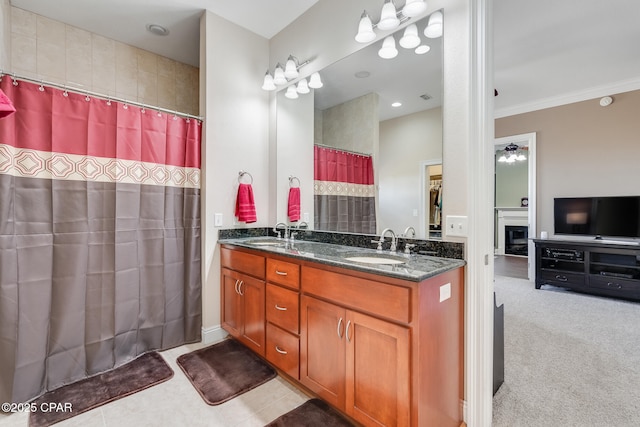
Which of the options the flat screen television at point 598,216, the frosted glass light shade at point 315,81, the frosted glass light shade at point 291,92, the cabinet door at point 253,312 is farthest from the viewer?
the flat screen television at point 598,216

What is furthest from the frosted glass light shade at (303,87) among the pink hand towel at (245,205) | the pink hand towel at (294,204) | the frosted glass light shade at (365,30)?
the pink hand towel at (245,205)

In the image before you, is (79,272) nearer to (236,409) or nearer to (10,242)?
(10,242)

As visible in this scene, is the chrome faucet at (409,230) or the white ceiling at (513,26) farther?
the white ceiling at (513,26)

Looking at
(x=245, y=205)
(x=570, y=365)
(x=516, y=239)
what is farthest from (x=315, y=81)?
(x=516, y=239)

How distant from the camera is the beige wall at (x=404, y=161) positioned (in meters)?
1.93

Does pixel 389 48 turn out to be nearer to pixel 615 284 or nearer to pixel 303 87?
pixel 303 87

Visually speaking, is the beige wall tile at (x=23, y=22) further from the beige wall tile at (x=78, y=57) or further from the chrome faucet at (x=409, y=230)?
the chrome faucet at (x=409, y=230)

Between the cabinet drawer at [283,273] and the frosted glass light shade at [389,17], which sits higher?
the frosted glass light shade at [389,17]

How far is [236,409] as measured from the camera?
172 centimetres

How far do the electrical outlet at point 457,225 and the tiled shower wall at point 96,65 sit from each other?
120 inches

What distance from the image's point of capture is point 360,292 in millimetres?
1446

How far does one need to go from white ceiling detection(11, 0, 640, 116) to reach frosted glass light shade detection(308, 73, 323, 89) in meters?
0.59

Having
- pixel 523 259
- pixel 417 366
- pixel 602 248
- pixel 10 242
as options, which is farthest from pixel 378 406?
pixel 523 259

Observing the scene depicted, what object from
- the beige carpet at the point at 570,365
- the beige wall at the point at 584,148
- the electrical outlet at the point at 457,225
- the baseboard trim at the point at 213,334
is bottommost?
the beige carpet at the point at 570,365
